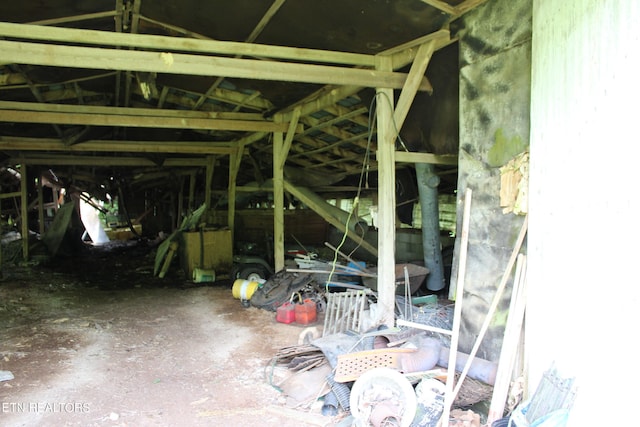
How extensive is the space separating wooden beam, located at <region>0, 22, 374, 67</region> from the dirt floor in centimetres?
276

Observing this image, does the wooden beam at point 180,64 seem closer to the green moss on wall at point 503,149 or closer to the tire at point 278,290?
the green moss on wall at point 503,149

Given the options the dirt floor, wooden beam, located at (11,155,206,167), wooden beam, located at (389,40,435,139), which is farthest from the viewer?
wooden beam, located at (11,155,206,167)

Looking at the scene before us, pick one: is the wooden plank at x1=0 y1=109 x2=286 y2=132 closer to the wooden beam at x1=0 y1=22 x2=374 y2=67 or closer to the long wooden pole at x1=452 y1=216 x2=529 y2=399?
the wooden beam at x1=0 y1=22 x2=374 y2=67

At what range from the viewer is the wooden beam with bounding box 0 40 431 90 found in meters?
3.23

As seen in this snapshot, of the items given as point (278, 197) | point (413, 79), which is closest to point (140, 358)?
point (278, 197)

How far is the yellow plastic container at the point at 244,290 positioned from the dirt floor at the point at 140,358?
0.49ft

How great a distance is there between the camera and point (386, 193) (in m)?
4.28

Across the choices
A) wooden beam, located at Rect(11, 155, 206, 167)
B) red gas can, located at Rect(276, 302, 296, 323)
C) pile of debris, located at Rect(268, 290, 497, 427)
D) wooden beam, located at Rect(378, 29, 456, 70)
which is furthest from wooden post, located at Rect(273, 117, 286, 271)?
wooden beam, located at Rect(11, 155, 206, 167)

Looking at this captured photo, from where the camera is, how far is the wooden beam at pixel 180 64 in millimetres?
3234

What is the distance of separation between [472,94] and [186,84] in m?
3.73

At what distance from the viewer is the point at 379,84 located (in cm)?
420

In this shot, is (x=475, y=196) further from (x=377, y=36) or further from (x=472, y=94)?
(x=377, y=36)

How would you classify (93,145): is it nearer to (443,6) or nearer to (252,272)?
(252,272)

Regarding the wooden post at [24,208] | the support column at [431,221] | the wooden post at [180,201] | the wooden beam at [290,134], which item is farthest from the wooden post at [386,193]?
the wooden post at [180,201]
